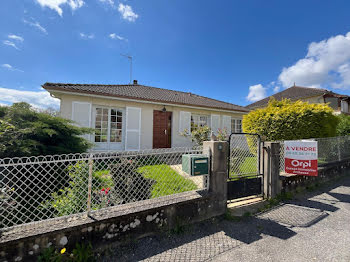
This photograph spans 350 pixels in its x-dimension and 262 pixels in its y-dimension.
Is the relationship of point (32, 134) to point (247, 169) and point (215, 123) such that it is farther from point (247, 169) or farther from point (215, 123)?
point (215, 123)

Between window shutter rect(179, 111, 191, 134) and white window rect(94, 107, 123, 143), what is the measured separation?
3.11 m

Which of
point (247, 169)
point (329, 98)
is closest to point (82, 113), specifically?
point (247, 169)

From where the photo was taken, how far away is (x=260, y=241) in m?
2.23

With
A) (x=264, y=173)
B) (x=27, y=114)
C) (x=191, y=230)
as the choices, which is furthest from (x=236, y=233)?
(x=27, y=114)

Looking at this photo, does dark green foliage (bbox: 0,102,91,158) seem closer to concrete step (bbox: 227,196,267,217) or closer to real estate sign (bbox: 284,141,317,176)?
concrete step (bbox: 227,196,267,217)

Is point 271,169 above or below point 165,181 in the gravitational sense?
above

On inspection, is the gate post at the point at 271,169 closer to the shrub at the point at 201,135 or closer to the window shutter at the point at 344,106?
the shrub at the point at 201,135

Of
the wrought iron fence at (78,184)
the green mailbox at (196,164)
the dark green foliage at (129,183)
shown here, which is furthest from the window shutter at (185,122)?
the green mailbox at (196,164)

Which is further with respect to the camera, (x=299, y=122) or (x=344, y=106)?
(x=344, y=106)

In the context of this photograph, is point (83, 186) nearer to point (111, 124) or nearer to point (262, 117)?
point (111, 124)

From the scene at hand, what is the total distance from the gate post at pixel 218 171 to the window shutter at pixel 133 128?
17.4 ft

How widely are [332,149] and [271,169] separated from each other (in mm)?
3805

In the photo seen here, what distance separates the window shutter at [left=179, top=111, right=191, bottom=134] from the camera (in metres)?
8.62

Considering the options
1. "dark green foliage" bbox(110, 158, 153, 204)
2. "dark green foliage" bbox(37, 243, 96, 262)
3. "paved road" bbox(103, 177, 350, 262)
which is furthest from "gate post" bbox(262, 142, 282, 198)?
"dark green foliage" bbox(37, 243, 96, 262)
